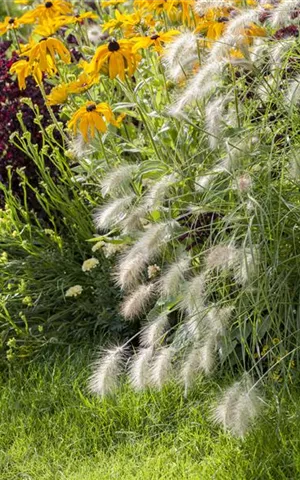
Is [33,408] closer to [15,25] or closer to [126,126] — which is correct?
[126,126]

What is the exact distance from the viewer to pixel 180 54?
11.4 feet

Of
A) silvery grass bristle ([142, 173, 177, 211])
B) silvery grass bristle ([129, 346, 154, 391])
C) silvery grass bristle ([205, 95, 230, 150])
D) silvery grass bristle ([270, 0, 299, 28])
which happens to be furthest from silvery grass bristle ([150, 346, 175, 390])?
silvery grass bristle ([270, 0, 299, 28])

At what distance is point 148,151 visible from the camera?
4023 millimetres

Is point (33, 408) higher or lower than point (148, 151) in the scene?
lower

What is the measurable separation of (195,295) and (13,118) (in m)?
A: 1.91

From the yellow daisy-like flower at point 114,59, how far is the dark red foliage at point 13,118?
3.41 feet

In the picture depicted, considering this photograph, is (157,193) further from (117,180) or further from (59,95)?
(59,95)

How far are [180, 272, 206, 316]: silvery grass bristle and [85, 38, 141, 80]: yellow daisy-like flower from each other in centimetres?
91

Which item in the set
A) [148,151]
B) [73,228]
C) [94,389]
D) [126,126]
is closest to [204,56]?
[148,151]

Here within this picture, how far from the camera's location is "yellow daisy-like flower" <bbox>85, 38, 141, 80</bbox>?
12.2 ft

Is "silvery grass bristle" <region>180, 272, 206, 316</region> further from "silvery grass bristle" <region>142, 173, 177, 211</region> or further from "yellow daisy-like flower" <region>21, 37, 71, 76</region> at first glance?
"yellow daisy-like flower" <region>21, 37, 71, 76</region>

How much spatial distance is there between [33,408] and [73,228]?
3.07ft

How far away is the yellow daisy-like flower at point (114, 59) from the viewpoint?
3.72 metres

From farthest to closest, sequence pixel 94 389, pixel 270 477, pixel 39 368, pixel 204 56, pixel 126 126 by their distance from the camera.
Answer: pixel 126 126, pixel 39 368, pixel 204 56, pixel 94 389, pixel 270 477
